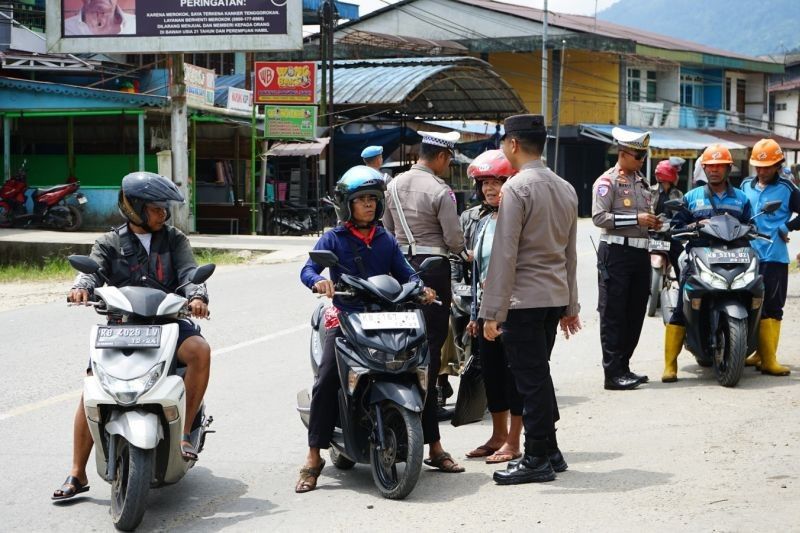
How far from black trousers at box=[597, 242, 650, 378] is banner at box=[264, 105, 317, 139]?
19.4 metres

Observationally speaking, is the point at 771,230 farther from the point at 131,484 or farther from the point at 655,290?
the point at 131,484

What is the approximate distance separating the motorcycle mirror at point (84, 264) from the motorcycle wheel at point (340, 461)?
5.51 feet

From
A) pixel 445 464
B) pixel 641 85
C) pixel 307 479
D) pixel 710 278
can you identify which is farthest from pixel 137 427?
pixel 641 85

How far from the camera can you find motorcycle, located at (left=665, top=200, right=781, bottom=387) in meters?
8.48

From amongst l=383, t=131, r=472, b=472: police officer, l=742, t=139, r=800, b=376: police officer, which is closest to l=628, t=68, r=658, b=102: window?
l=742, t=139, r=800, b=376: police officer

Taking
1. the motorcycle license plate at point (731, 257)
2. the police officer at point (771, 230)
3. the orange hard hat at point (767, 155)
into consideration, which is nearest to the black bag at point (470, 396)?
the motorcycle license plate at point (731, 257)

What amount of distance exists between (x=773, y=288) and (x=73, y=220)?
19616 millimetres

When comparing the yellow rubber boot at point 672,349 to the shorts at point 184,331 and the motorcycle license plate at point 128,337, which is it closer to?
the shorts at point 184,331

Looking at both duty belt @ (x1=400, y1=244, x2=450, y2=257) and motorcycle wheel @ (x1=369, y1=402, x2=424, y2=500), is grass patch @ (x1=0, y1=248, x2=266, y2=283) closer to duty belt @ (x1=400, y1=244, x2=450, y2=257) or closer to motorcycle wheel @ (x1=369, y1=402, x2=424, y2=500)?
duty belt @ (x1=400, y1=244, x2=450, y2=257)

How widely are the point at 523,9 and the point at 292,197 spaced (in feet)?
77.8

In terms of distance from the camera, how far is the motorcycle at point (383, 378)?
18.7 ft

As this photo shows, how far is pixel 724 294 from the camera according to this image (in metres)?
8.64

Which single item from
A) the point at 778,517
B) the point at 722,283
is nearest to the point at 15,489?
the point at 778,517

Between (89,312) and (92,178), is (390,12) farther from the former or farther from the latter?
(89,312)
